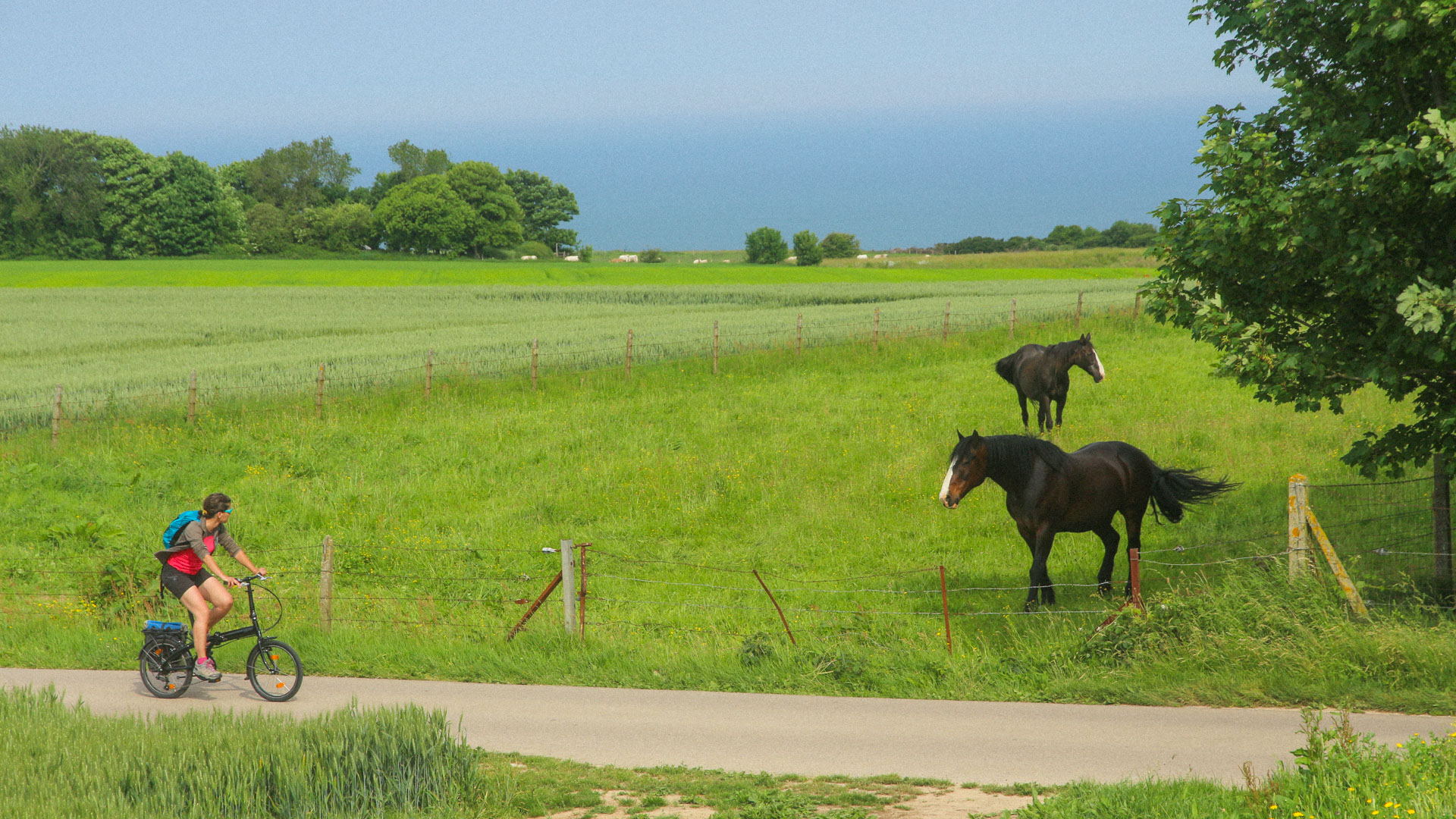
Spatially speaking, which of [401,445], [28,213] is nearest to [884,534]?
[401,445]

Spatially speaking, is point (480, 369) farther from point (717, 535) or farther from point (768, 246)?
point (768, 246)

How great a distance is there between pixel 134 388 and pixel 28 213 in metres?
74.8

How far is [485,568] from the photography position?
1495cm

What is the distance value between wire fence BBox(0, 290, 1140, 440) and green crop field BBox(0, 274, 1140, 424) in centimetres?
11

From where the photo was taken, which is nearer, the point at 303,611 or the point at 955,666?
the point at 955,666

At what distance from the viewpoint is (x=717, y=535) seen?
16.1 meters

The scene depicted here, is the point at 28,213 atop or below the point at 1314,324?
atop

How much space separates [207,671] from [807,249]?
103m

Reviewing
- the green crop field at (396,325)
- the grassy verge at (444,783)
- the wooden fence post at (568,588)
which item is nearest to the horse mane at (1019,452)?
the grassy verge at (444,783)

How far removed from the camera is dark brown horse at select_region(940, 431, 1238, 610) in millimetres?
10945

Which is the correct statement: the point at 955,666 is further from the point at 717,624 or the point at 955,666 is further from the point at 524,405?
the point at 524,405

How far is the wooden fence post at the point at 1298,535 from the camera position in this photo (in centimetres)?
932

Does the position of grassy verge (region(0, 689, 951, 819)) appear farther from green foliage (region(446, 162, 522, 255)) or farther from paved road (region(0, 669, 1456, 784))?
green foliage (region(446, 162, 522, 255))

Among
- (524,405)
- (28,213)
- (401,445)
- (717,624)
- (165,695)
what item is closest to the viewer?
(165,695)
